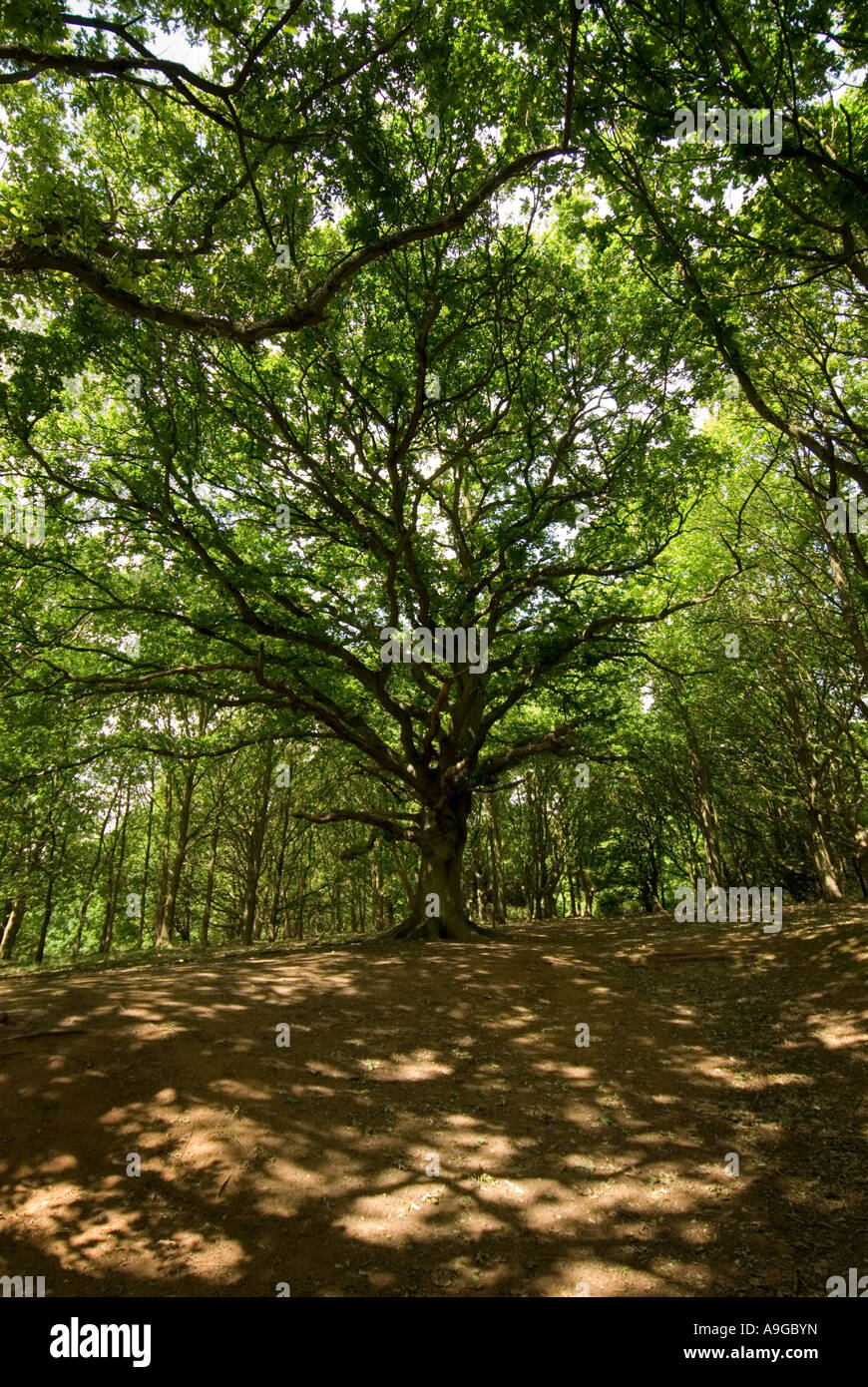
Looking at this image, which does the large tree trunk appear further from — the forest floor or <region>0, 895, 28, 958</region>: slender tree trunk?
<region>0, 895, 28, 958</region>: slender tree trunk

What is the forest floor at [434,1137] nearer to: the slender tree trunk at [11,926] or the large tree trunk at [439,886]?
the large tree trunk at [439,886]

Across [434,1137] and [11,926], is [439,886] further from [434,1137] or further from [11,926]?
[11,926]

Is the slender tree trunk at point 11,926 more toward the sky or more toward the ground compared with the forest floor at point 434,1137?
more toward the ground

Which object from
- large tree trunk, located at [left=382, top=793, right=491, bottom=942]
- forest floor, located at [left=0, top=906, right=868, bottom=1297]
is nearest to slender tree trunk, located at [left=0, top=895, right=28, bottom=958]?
forest floor, located at [left=0, top=906, right=868, bottom=1297]

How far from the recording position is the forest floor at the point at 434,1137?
13.3 ft

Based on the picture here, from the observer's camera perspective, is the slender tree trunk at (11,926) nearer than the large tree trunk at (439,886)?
No

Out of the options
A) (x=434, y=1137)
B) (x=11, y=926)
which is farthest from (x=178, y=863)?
(x=434, y=1137)

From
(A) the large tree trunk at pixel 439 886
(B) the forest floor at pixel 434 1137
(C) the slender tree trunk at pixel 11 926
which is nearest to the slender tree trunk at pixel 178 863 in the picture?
(C) the slender tree trunk at pixel 11 926

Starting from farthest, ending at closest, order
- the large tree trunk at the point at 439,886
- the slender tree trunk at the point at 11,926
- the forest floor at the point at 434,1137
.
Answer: the slender tree trunk at the point at 11,926 → the large tree trunk at the point at 439,886 → the forest floor at the point at 434,1137

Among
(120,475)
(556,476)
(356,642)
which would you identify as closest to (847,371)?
(556,476)

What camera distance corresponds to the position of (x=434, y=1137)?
17.9 feet

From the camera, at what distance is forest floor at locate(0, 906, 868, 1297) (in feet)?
13.3

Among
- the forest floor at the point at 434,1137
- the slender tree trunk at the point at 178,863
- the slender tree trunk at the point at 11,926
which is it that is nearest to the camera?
the forest floor at the point at 434,1137

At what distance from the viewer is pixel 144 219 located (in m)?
7.04
